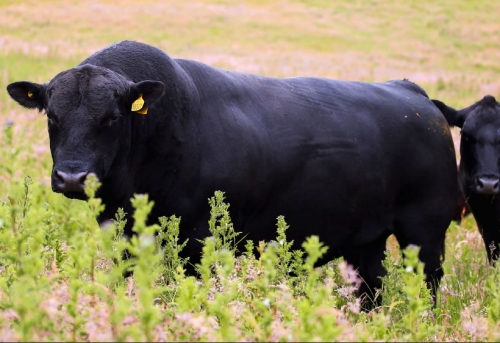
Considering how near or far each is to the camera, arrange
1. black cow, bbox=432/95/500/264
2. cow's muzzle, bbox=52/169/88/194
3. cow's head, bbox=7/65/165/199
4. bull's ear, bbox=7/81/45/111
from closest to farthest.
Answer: cow's muzzle, bbox=52/169/88/194 → cow's head, bbox=7/65/165/199 → bull's ear, bbox=7/81/45/111 → black cow, bbox=432/95/500/264

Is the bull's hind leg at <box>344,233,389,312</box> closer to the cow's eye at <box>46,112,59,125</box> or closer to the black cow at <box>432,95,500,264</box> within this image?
the black cow at <box>432,95,500,264</box>

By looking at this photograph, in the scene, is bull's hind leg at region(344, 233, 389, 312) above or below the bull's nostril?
below

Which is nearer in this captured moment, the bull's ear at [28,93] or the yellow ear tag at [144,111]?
the yellow ear tag at [144,111]

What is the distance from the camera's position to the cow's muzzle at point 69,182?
15.1 feet

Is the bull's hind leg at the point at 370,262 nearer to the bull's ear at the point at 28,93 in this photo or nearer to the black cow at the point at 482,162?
Answer: the black cow at the point at 482,162

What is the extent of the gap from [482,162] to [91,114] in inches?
175

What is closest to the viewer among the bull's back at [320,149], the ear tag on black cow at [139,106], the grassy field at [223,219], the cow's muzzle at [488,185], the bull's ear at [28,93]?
the grassy field at [223,219]

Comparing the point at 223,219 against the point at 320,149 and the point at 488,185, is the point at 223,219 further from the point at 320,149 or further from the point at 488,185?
the point at 488,185

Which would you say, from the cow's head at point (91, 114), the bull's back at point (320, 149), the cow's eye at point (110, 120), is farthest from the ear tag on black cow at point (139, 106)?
the bull's back at point (320, 149)

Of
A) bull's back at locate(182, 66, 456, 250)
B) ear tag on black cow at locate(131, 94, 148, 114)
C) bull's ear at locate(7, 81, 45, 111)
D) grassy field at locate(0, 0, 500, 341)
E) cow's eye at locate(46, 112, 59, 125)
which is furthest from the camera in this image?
Answer: bull's back at locate(182, 66, 456, 250)

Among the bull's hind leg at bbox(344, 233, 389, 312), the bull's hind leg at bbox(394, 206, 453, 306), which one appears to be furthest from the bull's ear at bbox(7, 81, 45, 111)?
the bull's hind leg at bbox(394, 206, 453, 306)

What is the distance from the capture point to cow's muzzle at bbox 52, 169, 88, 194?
15.1ft

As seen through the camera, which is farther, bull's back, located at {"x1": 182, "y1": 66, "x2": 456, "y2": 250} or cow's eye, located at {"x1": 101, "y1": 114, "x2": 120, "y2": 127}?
bull's back, located at {"x1": 182, "y1": 66, "x2": 456, "y2": 250}

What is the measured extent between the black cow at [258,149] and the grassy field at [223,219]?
0.31 metres
